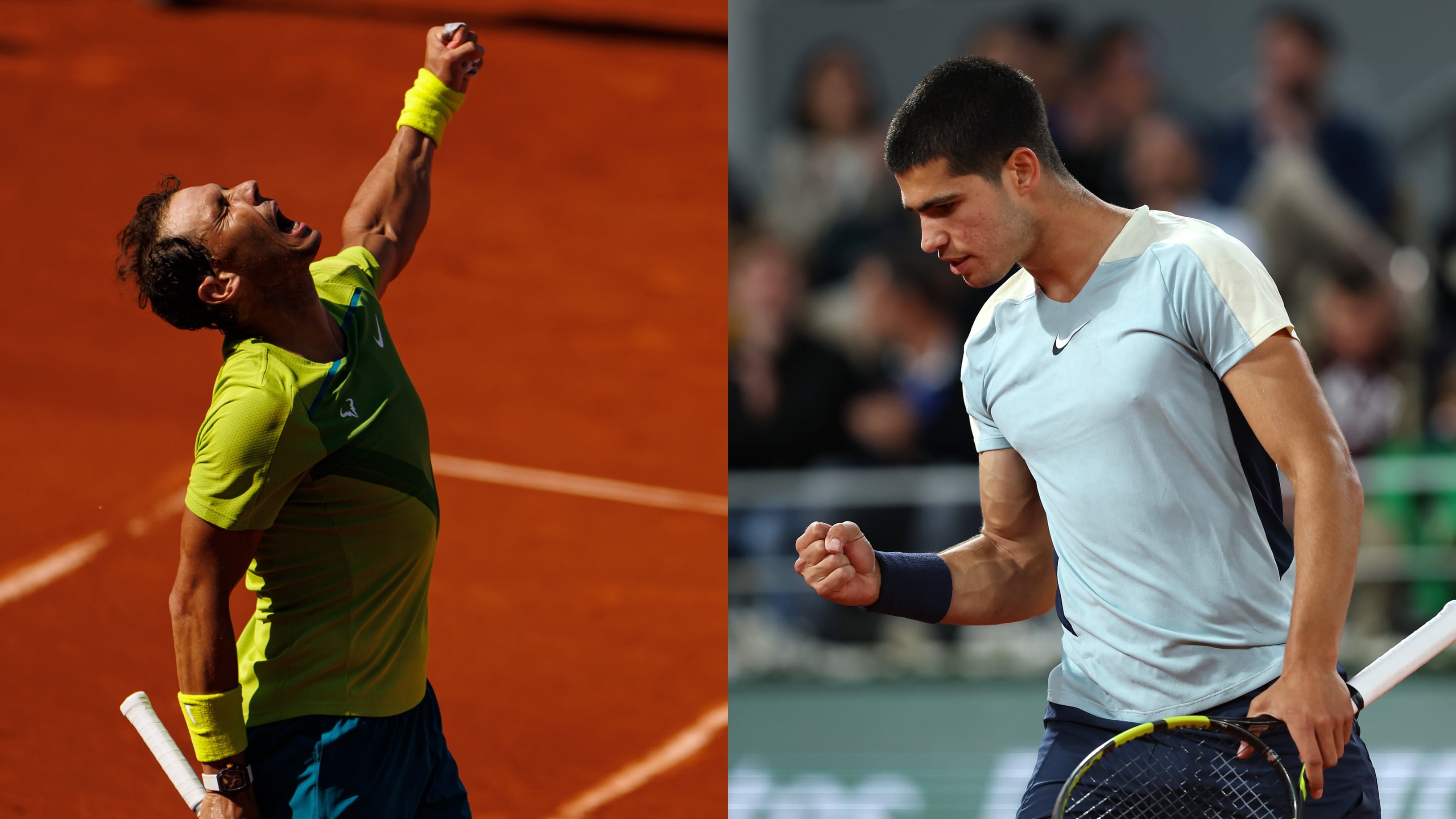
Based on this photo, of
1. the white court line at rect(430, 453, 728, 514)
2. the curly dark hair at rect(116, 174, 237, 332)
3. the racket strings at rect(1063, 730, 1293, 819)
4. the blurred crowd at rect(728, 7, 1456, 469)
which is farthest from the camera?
the blurred crowd at rect(728, 7, 1456, 469)

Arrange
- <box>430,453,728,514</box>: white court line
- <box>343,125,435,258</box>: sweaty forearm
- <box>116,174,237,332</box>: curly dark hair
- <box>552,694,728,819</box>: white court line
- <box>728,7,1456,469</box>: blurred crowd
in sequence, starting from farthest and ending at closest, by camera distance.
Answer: <box>728,7,1456,469</box>: blurred crowd, <box>430,453,728,514</box>: white court line, <box>552,694,728,819</box>: white court line, <box>343,125,435,258</box>: sweaty forearm, <box>116,174,237,332</box>: curly dark hair

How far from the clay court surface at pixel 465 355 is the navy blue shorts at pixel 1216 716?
4.47ft

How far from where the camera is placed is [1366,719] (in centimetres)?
607

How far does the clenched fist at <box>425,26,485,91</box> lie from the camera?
11.1ft

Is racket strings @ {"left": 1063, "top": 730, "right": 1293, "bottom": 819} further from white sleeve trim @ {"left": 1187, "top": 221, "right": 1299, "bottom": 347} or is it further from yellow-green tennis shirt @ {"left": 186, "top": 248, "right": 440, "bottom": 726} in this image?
yellow-green tennis shirt @ {"left": 186, "top": 248, "right": 440, "bottom": 726}

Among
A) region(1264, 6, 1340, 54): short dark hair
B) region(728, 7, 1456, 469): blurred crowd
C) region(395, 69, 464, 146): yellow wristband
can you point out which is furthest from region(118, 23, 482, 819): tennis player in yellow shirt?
region(1264, 6, 1340, 54): short dark hair

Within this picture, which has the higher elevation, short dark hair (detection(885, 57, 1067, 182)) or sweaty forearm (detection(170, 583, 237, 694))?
short dark hair (detection(885, 57, 1067, 182))

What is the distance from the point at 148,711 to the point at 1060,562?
1.74m

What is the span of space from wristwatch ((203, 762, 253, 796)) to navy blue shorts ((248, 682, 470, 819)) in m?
0.08

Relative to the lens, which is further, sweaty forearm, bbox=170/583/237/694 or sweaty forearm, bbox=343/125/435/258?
sweaty forearm, bbox=343/125/435/258

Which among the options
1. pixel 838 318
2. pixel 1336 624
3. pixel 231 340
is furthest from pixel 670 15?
pixel 838 318

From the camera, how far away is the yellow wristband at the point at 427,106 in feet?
11.1

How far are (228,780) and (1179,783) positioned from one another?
1669 mm

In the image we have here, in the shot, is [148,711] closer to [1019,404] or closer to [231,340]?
[231,340]
